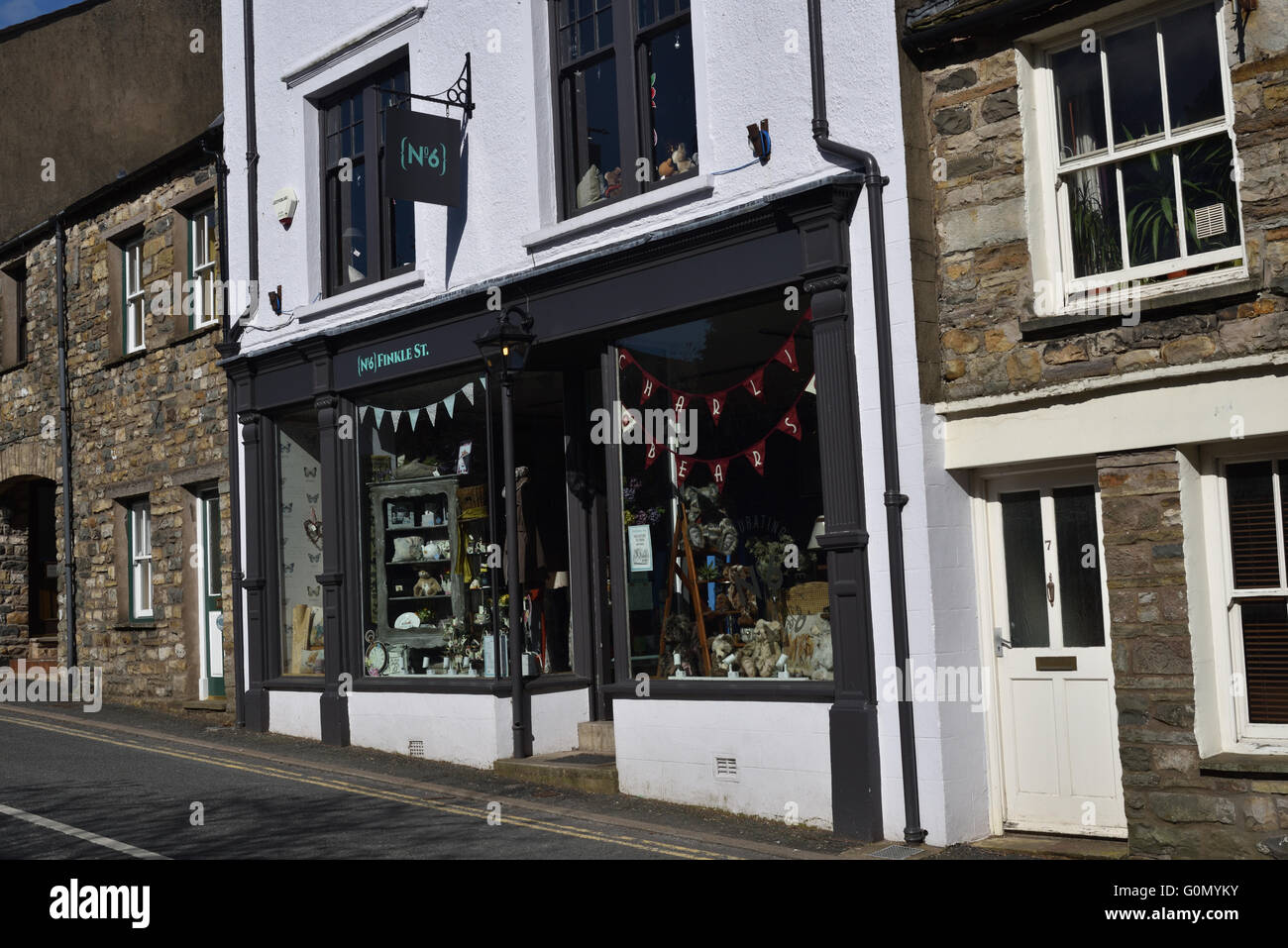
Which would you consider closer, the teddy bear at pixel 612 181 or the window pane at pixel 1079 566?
the window pane at pixel 1079 566

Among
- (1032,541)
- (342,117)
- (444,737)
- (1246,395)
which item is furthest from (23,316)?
(1246,395)

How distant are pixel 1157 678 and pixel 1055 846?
1.22 meters

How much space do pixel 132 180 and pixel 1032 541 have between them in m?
12.2

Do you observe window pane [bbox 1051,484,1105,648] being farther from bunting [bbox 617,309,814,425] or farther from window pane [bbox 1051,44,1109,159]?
window pane [bbox 1051,44,1109,159]

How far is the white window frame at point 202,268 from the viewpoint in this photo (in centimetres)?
1554

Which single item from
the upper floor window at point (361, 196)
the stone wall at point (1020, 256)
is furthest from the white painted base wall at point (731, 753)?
the upper floor window at point (361, 196)

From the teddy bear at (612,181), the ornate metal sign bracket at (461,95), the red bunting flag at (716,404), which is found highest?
the ornate metal sign bracket at (461,95)

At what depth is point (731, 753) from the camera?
9602 mm

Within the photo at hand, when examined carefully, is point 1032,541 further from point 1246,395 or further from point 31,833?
point 31,833

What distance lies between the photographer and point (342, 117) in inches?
546

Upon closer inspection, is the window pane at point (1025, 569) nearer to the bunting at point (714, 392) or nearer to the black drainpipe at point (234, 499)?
the bunting at point (714, 392)

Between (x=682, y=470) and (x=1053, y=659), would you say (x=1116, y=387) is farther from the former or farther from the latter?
(x=682, y=470)

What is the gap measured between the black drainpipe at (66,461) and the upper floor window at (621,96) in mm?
9776

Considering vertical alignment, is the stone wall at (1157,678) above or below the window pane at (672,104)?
below
